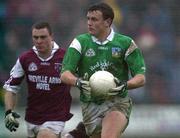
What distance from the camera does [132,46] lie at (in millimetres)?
9289

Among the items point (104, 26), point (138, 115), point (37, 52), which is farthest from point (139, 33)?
point (104, 26)

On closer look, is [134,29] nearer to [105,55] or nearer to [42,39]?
[42,39]

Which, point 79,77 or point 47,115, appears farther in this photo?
point 47,115

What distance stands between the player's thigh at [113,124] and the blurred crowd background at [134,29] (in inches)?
233

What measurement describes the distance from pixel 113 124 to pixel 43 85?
4.87 feet

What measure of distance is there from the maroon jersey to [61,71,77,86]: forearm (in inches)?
45.9

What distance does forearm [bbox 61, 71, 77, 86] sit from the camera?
8.96 meters

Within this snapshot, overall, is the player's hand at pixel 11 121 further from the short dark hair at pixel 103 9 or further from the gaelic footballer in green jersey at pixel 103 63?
the short dark hair at pixel 103 9

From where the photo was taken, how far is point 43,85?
10.2m

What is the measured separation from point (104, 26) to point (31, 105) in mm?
1698

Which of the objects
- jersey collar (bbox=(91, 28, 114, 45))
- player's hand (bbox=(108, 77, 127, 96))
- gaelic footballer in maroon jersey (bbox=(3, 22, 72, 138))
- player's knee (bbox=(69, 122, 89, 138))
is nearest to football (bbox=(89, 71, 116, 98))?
player's hand (bbox=(108, 77, 127, 96))

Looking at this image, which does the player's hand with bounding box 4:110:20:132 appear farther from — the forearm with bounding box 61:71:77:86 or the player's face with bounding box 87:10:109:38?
the player's face with bounding box 87:10:109:38

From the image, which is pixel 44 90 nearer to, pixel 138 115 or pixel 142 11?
pixel 138 115

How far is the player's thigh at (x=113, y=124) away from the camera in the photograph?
8984 mm
